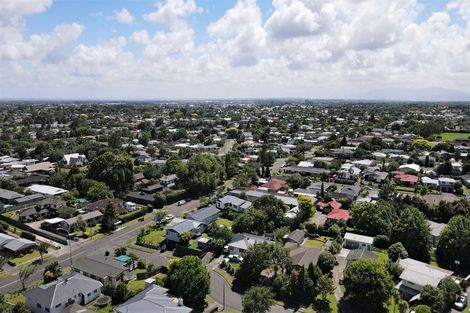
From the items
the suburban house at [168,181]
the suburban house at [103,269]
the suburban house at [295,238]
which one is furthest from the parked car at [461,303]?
the suburban house at [168,181]

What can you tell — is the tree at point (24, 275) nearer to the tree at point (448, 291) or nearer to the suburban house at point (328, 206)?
the tree at point (448, 291)

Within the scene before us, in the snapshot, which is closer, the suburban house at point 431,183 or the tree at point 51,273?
the tree at point 51,273

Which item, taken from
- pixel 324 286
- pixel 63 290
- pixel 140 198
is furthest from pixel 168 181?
pixel 324 286

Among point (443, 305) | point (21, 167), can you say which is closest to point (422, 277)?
point (443, 305)

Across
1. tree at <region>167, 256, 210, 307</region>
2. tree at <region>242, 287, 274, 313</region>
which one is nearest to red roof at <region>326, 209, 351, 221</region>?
tree at <region>242, 287, 274, 313</region>

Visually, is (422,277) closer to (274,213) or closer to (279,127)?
(274,213)
